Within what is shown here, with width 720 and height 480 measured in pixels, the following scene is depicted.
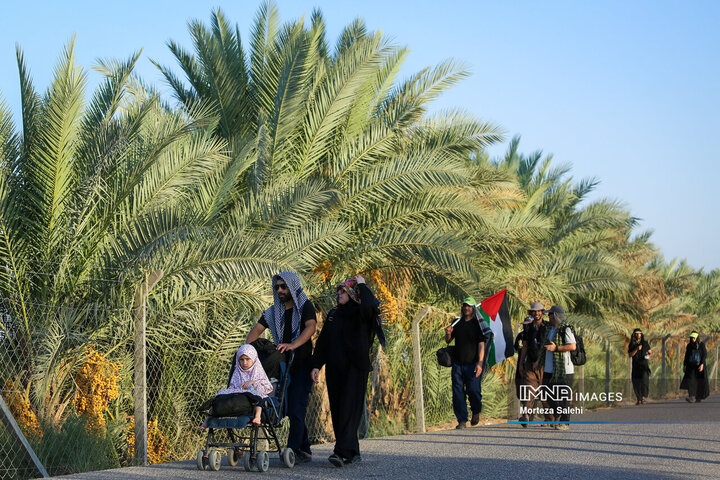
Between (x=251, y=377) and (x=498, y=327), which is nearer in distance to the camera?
(x=251, y=377)

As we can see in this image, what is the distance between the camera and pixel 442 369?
16.1 m

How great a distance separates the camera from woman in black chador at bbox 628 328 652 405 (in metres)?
21.2

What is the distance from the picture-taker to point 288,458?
26.3 feet

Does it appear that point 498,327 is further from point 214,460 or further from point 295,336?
point 214,460

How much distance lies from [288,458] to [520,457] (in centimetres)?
256

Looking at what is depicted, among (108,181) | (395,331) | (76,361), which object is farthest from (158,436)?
(395,331)

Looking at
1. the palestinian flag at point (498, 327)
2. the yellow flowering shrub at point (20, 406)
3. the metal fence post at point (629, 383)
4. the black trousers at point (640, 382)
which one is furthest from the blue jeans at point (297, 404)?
the metal fence post at point (629, 383)

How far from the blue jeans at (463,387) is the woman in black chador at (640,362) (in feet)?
30.8

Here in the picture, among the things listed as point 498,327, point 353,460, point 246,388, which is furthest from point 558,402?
point 246,388

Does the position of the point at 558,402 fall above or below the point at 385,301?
below

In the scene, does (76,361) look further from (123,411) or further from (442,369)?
(442,369)

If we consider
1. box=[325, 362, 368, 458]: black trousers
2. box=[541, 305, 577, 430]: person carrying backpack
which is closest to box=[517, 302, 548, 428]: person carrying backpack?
box=[541, 305, 577, 430]: person carrying backpack

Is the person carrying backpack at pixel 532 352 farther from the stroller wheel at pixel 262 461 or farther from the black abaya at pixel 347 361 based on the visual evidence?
the stroller wheel at pixel 262 461

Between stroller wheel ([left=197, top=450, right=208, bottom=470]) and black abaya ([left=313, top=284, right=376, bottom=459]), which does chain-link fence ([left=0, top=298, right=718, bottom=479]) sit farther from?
black abaya ([left=313, top=284, right=376, bottom=459])
